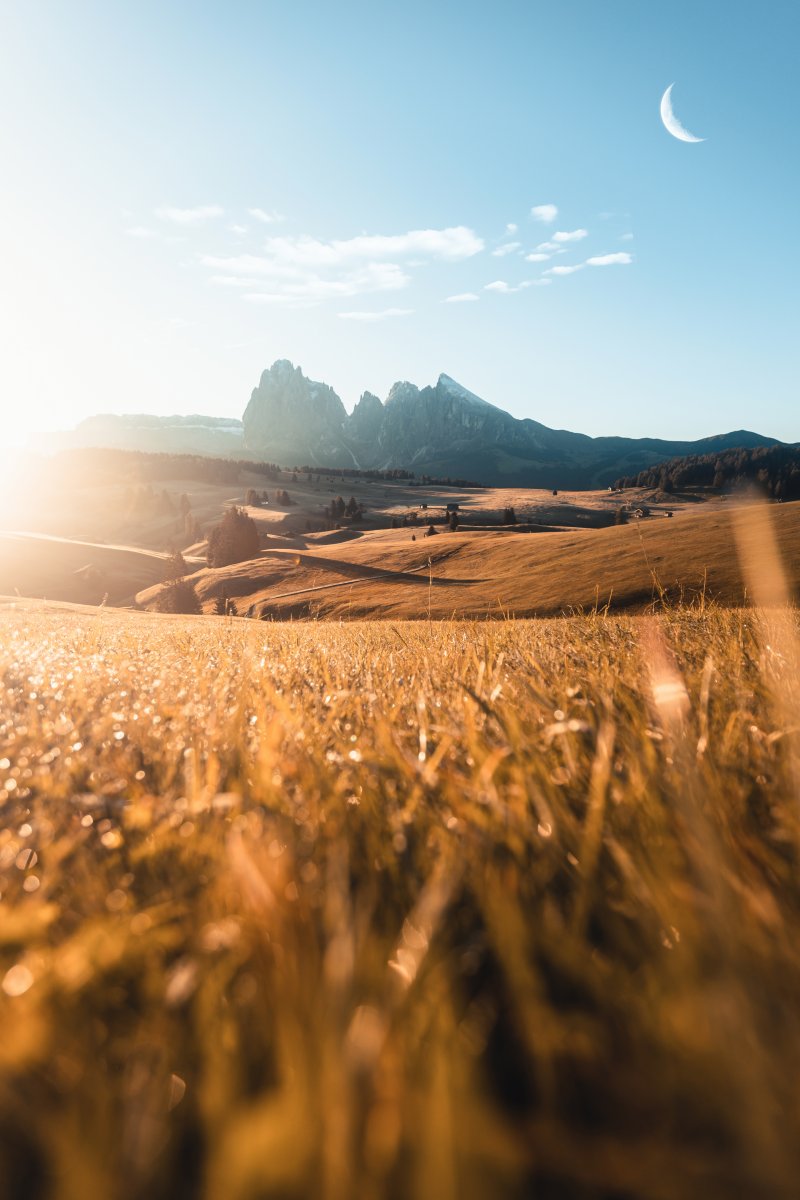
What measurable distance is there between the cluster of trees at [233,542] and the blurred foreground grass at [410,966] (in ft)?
509

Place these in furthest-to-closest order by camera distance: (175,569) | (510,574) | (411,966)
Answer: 1. (175,569)
2. (510,574)
3. (411,966)

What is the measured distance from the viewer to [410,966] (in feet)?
3.49

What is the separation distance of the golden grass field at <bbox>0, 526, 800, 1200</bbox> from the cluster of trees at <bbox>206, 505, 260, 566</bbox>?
15519cm

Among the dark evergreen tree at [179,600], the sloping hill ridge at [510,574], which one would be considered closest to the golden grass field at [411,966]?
the sloping hill ridge at [510,574]

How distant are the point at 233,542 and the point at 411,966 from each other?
160 m

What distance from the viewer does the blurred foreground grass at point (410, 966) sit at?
29.6 inches

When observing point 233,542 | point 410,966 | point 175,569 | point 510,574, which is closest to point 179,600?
point 175,569

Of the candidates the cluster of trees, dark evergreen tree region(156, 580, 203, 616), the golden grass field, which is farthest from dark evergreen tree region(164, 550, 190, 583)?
the golden grass field

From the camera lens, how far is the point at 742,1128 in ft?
2.52

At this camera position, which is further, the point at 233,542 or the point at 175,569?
the point at 233,542

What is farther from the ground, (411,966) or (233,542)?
(411,966)

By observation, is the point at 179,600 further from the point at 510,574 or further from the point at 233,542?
the point at 510,574

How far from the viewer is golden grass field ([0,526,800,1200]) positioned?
751mm

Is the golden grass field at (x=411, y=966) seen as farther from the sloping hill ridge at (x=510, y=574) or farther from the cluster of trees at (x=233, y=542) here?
the cluster of trees at (x=233, y=542)
